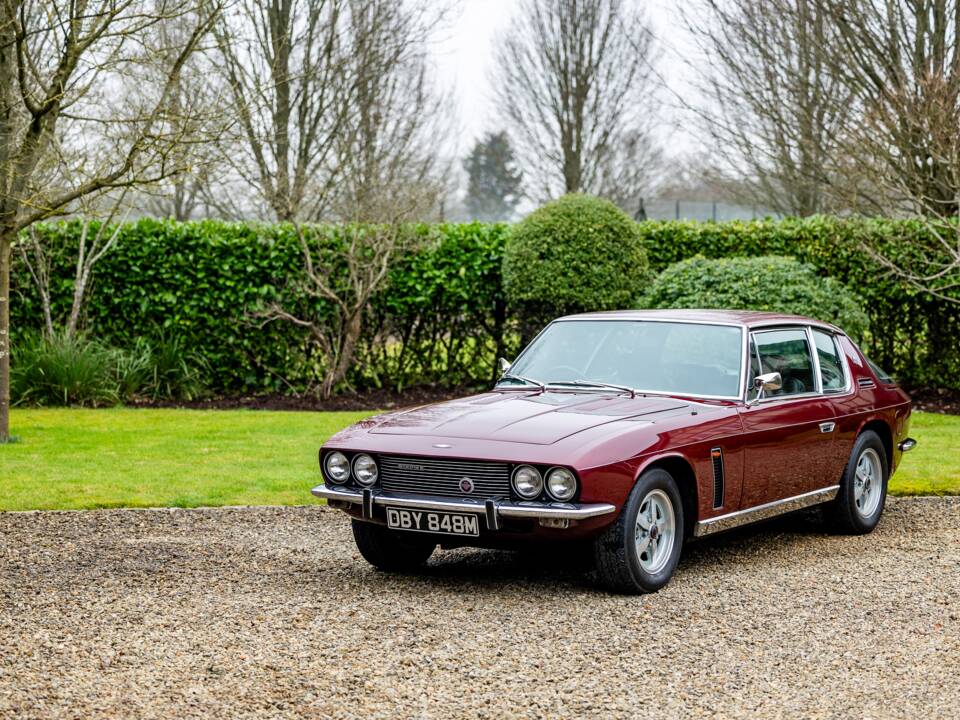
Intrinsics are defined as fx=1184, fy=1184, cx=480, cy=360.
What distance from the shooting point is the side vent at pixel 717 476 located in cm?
662

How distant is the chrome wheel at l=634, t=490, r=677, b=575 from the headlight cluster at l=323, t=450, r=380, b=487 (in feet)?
4.71

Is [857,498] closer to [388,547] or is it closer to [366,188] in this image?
[388,547]

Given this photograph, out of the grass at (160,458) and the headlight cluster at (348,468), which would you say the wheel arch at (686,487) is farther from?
the grass at (160,458)

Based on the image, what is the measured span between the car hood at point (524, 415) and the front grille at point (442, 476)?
0.19 meters

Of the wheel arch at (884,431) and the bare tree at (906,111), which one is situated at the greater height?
the bare tree at (906,111)

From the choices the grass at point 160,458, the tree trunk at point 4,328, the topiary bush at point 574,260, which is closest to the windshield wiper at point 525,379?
the grass at point 160,458

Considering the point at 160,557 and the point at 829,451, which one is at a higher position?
the point at 829,451

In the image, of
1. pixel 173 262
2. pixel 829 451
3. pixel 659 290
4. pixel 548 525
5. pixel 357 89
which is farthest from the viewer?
pixel 357 89

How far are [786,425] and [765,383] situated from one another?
34 centimetres

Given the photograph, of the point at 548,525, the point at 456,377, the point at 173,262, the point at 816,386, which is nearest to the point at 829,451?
the point at 816,386

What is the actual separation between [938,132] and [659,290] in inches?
143

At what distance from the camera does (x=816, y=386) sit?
310 inches

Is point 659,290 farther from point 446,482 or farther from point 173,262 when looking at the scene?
point 446,482

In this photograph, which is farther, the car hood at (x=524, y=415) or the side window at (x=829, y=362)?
the side window at (x=829, y=362)
